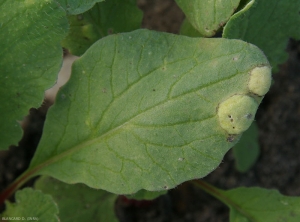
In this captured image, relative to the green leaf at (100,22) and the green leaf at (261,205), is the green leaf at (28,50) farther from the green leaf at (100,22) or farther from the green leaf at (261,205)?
the green leaf at (261,205)

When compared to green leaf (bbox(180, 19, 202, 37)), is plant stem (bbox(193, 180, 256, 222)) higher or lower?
lower

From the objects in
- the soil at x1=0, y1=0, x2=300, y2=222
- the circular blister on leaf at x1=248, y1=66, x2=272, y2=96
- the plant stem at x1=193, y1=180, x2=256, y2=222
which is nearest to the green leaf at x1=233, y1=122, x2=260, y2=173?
the soil at x1=0, y1=0, x2=300, y2=222

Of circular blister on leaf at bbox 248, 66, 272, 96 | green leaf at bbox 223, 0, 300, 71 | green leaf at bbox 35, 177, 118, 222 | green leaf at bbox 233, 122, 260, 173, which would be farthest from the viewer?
green leaf at bbox 233, 122, 260, 173

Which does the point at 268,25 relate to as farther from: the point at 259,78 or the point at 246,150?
the point at 246,150

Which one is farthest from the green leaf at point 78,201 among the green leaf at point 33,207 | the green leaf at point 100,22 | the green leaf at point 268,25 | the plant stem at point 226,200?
the green leaf at point 268,25

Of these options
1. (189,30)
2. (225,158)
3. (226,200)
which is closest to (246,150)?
(225,158)

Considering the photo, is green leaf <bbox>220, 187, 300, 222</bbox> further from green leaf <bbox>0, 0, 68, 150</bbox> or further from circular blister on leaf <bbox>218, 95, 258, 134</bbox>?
green leaf <bbox>0, 0, 68, 150</bbox>

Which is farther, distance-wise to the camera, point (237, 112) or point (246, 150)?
point (246, 150)
